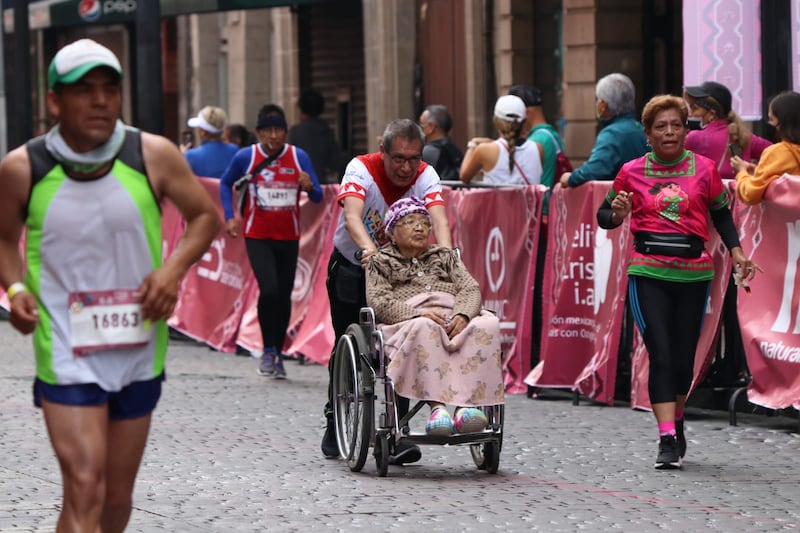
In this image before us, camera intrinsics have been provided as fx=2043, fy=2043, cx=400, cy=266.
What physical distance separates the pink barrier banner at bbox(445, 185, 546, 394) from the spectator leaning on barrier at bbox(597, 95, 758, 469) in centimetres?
325

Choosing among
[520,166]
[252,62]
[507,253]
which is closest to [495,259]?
[507,253]

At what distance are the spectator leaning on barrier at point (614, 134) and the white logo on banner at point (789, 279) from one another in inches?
65.5

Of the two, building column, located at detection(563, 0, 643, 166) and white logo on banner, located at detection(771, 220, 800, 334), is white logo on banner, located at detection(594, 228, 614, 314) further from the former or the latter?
building column, located at detection(563, 0, 643, 166)

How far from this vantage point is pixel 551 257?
1263cm

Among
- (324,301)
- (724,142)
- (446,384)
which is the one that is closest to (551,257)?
(724,142)

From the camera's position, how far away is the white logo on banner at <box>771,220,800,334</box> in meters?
10.4

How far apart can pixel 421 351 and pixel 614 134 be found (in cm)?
346

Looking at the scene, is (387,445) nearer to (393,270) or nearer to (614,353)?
(393,270)

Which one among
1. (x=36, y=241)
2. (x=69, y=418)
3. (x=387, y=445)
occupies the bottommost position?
(x=387, y=445)

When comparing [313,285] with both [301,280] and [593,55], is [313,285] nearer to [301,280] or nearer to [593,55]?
[301,280]

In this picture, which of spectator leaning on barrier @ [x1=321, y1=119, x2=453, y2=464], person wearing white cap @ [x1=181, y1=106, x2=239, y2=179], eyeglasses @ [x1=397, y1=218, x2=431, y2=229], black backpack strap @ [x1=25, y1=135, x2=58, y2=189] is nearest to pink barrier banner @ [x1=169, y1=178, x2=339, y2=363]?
person wearing white cap @ [x1=181, y1=106, x2=239, y2=179]

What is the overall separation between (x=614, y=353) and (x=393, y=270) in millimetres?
3064

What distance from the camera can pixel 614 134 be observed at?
39.3 feet

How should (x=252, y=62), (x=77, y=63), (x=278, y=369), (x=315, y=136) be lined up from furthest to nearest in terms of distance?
(x=252, y=62), (x=315, y=136), (x=278, y=369), (x=77, y=63)
